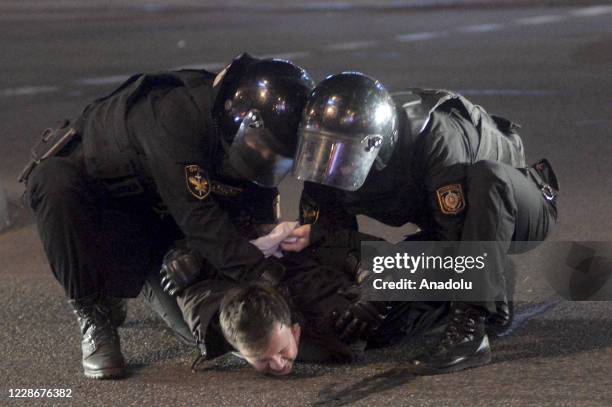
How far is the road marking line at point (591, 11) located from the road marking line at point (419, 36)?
107 inches

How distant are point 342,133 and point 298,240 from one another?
0.61 metres

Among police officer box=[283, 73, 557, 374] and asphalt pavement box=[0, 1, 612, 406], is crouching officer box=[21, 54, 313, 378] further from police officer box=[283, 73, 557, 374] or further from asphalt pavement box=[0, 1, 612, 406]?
asphalt pavement box=[0, 1, 612, 406]

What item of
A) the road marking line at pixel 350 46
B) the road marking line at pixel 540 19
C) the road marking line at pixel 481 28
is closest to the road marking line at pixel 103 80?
the road marking line at pixel 350 46

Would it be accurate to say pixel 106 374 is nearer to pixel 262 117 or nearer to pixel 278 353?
pixel 278 353

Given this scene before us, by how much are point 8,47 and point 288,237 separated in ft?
37.3

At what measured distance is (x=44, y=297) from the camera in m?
5.62

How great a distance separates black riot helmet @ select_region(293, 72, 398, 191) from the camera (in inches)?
174

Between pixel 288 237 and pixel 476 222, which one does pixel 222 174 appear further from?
pixel 476 222

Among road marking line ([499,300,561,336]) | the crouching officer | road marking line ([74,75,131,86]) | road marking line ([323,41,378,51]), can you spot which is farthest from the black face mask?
road marking line ([323,41,378,51])

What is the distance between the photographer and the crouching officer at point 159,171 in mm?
4523

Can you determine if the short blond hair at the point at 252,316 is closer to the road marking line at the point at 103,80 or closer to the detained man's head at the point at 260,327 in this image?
the detained man's head at the point at 260,327

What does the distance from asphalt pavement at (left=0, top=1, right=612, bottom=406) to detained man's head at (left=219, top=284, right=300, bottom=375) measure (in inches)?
4.6

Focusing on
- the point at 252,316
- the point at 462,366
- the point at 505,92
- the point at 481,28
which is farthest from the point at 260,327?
the point at 481,28

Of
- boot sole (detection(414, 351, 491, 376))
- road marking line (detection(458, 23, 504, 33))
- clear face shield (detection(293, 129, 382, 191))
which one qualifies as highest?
clear face shield (detection(293, 129, 382, 191))
